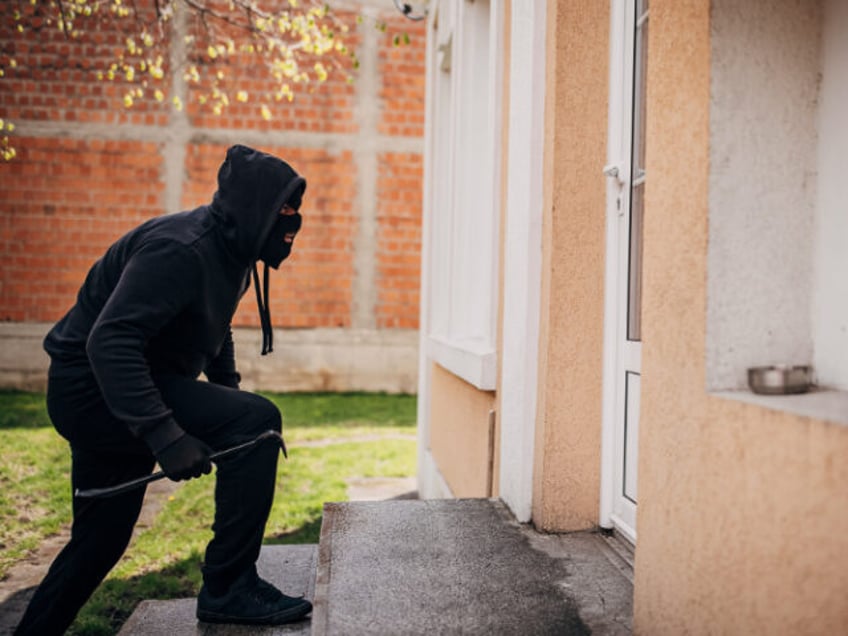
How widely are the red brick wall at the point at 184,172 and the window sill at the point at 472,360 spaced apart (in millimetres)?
6610

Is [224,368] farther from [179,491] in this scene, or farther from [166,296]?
[179,491]

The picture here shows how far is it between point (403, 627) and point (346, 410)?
26.8 ft

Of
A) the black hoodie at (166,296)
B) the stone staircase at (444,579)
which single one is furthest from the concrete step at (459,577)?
the black hoodie at (166,296)

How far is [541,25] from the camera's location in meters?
3.20

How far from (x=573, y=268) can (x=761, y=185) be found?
1.29 meters

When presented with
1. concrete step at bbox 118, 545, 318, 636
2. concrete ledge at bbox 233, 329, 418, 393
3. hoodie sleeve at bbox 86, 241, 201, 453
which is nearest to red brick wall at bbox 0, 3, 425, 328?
concrete ledge at bbox 233, 329, 418, 393

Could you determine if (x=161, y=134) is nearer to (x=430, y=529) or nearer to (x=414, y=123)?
(x=414, y=123)

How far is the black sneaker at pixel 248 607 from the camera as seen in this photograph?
286 centimetres

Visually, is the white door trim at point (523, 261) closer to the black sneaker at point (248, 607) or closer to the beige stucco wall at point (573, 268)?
the beige stucco wall at point (573, 268)

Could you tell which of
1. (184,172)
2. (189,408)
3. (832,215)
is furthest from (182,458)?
(184,172)

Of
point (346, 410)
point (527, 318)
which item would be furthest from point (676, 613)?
point (346, 410)

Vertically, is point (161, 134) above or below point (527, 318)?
above

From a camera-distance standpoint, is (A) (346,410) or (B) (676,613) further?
(A) (346,410)

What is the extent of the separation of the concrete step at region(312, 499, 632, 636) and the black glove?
53cm
